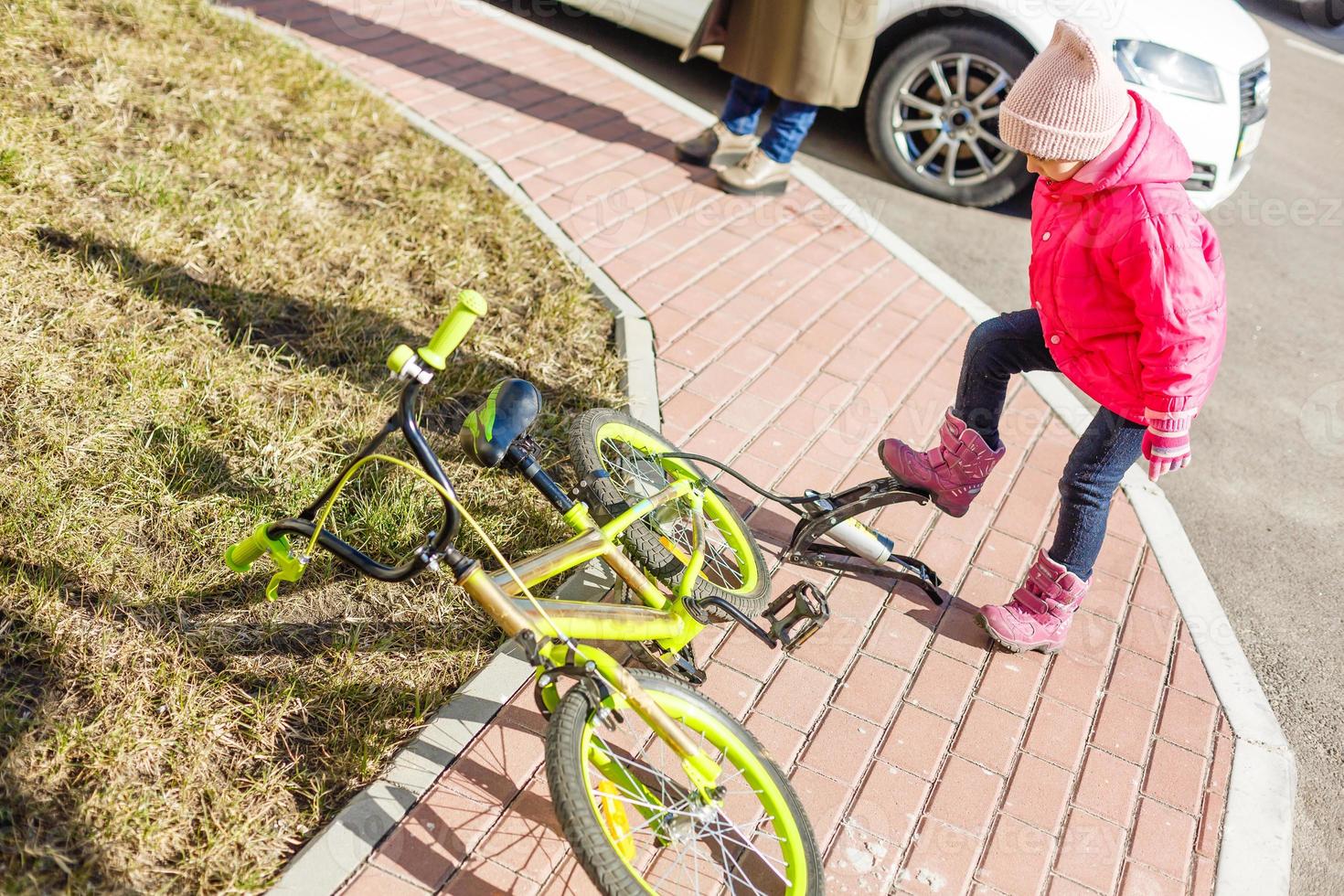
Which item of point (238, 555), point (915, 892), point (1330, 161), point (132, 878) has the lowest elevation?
point (132, 878)

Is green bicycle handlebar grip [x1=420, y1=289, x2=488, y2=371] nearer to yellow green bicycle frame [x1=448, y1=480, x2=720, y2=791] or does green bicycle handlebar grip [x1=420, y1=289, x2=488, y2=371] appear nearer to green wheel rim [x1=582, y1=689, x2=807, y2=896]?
yellow green bicycle frame [x1=448, y1=480, x2=720, y2=791]

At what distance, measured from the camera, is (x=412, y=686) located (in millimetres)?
2715

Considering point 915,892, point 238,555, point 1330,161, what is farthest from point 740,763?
point 1330,161

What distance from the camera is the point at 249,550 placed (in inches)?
98.0

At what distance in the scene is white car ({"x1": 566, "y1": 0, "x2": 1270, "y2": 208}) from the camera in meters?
5.21

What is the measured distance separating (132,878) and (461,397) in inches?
74.1

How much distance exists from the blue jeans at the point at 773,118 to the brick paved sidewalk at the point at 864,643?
261mm

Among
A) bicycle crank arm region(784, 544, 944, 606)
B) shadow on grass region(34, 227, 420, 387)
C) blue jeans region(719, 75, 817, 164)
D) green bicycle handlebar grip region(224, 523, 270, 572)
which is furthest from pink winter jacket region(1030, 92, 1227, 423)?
blue jeans region(719, 75, 817, 164)

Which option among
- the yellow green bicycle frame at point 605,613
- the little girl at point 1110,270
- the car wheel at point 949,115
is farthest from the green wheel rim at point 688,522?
the car wheel at point 949,115

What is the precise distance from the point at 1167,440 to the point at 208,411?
2.74 meters

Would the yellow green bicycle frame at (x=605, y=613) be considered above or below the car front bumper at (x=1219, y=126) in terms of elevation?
below

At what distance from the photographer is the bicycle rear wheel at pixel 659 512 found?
2.86 metres

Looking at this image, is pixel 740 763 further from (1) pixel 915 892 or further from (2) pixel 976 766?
(2) pixel 976 766

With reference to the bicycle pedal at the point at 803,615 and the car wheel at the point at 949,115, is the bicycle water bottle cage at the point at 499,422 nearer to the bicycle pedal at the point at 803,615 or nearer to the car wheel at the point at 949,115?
the bicycle pedal at the point at 803,615
